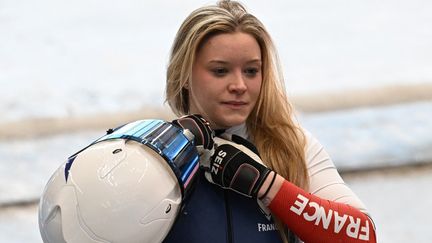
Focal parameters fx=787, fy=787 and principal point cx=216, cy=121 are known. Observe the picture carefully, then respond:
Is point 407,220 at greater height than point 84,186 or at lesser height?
lesser

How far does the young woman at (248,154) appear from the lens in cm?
131

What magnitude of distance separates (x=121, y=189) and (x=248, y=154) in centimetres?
29

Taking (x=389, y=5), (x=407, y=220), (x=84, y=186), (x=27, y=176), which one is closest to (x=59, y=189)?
(x=84, y=186)

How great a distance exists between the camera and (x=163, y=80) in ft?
14.1

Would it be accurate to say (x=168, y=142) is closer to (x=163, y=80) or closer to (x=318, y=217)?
(x=318, y=217)

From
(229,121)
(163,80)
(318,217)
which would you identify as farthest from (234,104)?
(163,80)

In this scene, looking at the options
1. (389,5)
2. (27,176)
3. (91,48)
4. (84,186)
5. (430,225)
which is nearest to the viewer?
(84,186)

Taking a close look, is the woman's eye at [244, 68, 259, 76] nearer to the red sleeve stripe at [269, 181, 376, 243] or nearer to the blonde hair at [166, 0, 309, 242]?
the blonde hair at [166, 0, 309, 242]

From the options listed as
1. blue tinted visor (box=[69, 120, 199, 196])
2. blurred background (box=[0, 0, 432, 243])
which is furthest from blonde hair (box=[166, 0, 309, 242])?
blurred background (box=[0, 0, 432, 243])

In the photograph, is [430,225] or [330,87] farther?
[330,87]

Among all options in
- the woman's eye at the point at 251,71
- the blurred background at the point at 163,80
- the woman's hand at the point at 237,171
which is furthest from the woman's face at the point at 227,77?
the blurred background at the point at 163,80

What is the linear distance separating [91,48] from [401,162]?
1.96 metres

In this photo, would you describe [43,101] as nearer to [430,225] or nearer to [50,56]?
[50,56]

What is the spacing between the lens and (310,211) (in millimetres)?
1307
